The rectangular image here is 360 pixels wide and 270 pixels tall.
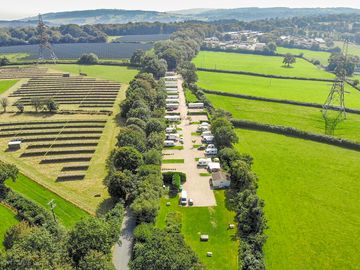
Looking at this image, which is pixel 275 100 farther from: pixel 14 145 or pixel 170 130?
pixel 14 145

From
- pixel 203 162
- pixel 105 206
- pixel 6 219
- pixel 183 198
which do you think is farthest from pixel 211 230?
pixel 6 219

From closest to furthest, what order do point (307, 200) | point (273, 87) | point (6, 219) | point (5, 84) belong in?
point (6, 219), point (307, 200), point (5, 84), point (273, 87)

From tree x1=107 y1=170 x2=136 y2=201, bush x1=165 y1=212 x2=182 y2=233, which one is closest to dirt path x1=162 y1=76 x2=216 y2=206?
bush x1=165 y1=212 x2=182 y2=233

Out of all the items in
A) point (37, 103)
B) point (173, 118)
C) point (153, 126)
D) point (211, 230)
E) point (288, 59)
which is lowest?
point (211, 230)

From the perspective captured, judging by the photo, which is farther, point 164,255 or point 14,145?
point 14,145

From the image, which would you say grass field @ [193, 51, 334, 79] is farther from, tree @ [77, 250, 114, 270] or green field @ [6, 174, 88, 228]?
tree @ [77, 250, 114, 270]

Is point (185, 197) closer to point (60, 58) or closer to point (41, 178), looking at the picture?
point (41, 178)

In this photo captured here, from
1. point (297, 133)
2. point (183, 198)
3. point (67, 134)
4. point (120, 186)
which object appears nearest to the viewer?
point (120, 186)
